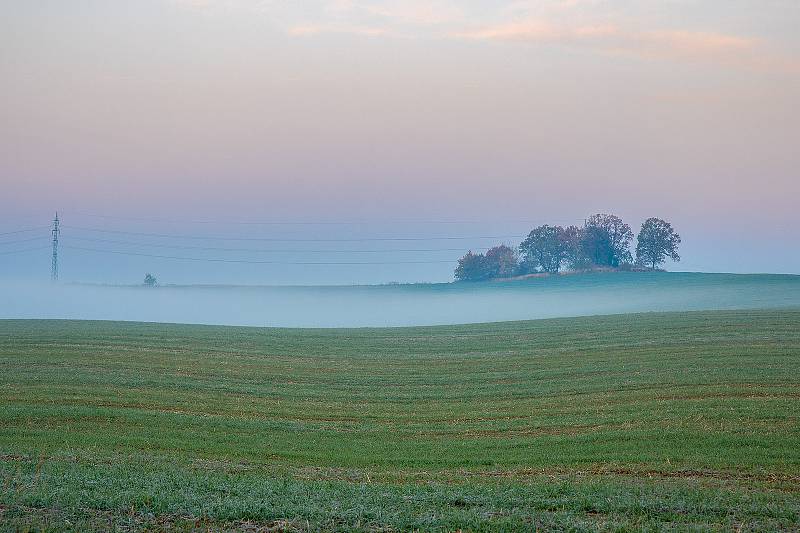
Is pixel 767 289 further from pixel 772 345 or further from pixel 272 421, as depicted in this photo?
pixel 272 421

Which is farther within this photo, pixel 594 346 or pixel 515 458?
pixel 594 346

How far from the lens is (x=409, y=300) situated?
88438 mm

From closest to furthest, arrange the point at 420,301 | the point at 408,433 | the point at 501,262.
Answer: the point at 408,433
the point at 420,301
the point at 501,262

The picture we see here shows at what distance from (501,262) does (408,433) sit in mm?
79512

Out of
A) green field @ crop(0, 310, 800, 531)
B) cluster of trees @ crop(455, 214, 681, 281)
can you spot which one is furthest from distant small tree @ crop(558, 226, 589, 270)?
green field @ crop(0, 310, 800, 531)

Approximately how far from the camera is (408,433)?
20.2 m

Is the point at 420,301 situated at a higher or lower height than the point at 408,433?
higher

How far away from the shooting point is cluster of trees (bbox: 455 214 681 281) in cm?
9150

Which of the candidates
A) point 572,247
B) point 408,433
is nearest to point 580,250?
point 572,247

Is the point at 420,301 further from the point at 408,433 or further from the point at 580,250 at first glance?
the point at 408,433

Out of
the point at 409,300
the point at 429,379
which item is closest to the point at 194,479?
the point at 429,379

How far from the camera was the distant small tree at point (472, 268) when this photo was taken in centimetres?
9994

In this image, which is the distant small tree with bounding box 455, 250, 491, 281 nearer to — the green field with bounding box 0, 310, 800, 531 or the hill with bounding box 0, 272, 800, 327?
the hill with bounding box 0, 272, 800, 327

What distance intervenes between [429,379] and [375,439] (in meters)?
10.9
